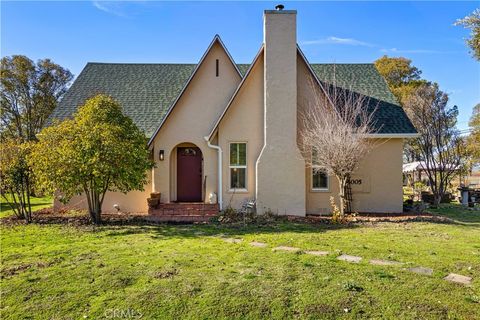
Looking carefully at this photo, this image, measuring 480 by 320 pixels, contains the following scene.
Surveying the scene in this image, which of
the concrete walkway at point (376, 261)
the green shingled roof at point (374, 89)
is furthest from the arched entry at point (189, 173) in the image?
the green shingled roof at point (374, 89)

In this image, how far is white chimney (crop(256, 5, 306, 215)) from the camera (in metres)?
12.7

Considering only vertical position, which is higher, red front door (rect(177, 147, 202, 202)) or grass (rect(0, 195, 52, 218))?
red front door (rect(177, 147, 202, 202))

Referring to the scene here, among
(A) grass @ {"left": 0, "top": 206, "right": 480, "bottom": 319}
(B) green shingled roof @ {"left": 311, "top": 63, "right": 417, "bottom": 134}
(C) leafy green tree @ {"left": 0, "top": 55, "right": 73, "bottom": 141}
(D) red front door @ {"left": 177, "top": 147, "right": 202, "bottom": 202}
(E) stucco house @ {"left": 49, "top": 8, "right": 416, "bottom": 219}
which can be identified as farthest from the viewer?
(C) leafy green tree @ {"left": 0, "top": 55, "right": 73, "bottom": 141}

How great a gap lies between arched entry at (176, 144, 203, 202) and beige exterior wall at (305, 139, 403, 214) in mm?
6730

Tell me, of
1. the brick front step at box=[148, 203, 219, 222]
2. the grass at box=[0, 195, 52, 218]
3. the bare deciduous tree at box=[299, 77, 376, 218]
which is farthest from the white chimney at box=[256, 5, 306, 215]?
the grass at box=[0, 195, 52, 218]

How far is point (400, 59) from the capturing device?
3684 cm

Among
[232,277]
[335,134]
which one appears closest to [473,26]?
[335,134]

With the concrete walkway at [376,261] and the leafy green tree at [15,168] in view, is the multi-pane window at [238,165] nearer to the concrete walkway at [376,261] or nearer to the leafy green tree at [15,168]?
the concrete walkway at [376,261]

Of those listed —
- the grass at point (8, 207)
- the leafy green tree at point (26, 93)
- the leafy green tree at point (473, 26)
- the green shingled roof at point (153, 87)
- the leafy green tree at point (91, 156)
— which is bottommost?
the grass at point (8, 207)

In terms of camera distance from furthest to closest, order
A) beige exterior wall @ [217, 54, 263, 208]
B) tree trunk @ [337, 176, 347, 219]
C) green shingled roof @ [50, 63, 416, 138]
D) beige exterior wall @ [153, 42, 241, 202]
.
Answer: green shingled roof @ [50, 63, 416, 138] → beige exterior wall @ [153, 42, 241, 202] → beige exterior wall @ [217, 54, 263, 208] → tree trunk @ [337, 176, 347, 219]

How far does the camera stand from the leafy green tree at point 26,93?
30312 millimetres

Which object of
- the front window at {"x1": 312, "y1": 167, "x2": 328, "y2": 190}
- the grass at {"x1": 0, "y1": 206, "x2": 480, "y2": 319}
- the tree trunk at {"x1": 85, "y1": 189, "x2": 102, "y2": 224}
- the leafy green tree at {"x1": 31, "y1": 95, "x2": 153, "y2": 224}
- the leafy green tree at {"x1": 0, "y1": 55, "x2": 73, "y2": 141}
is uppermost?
the leafy green tree at {"x1": 0, "y1": 55, "x2": 73, "y2": 141}

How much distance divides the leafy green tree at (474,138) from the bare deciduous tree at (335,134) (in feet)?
53.7

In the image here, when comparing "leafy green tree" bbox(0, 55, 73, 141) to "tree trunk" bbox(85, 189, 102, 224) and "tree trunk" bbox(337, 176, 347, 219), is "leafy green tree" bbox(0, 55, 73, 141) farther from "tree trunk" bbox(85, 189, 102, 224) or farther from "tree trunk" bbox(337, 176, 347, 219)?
"tree trunk" bbox(337, 176, 347, 219)
